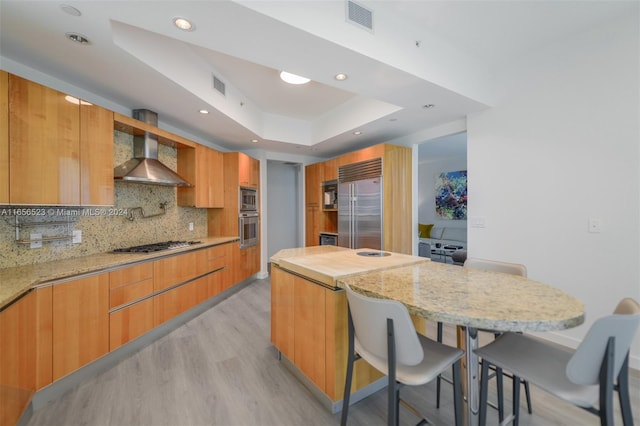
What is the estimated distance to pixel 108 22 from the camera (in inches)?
64.7

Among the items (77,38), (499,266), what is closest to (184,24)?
(77,38)

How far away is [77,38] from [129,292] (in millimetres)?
2034

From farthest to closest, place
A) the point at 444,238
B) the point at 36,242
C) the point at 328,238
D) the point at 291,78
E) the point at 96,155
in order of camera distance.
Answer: the point at 444,238 → the point at 328,238 → the point at 291,78 → the point at 96,155 → the point at 36,242

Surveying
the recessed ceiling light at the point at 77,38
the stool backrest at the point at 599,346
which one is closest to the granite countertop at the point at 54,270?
the recessed ceiling light at the point at 77,38

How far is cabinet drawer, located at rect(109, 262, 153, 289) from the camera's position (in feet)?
7.39

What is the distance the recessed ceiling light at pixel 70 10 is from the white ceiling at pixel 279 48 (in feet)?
0.08

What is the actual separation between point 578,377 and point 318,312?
1.25 meters

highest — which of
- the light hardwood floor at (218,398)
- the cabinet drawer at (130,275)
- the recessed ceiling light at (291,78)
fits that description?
the recessed ceiling light at (291,78)

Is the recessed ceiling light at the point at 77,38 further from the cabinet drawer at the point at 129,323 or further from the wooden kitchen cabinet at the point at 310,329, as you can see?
the wooden kitchen cabinet at the point at 310,329

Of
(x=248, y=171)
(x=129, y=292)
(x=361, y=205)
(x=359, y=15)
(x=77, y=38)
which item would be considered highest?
(x=359, y=15)

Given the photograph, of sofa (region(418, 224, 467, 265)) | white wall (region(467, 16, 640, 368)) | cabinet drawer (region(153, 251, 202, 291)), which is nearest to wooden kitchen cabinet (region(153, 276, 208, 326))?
cabinet drawer (region(153, 251, 202, 291))

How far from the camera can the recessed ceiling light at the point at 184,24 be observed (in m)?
1.62

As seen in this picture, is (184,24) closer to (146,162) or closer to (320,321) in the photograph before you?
(146,162)

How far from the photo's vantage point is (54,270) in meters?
1.96
